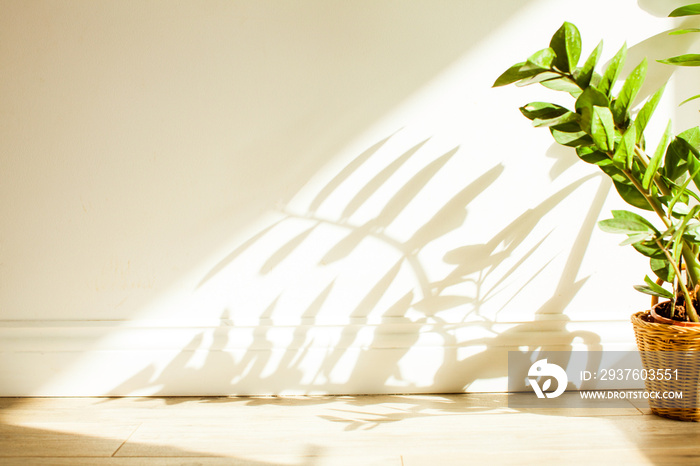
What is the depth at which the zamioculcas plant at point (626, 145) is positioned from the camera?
103 centimetres

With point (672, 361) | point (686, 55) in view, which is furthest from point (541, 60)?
point (672, 361)

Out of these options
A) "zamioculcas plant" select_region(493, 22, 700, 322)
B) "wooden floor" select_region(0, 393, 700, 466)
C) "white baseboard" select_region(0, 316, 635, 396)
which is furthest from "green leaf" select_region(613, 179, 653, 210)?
"wooden floor" select_region(0, 393, 700, 466)

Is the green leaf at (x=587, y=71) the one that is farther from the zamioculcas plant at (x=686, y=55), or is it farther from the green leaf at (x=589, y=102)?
the zamioculcas plant at (x=686, y=55)

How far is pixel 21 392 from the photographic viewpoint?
134 centimetres

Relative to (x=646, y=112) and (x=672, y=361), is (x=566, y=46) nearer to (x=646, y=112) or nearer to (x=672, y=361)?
(x=646, y=112)

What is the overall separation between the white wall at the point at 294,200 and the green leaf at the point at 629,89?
256mm

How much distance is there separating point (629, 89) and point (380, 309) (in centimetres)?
71

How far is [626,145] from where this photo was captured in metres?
1.02

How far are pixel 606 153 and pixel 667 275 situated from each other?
0.28m

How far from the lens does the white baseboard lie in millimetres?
1328

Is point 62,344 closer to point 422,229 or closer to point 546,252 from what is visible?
point 422,229

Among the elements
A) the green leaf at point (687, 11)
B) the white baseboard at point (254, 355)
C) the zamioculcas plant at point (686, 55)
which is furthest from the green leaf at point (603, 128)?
the white baseboard at point (254, 355)

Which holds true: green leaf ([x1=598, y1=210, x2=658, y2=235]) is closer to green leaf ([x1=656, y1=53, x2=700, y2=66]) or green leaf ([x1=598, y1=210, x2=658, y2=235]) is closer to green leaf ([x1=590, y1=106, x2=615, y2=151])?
green leaf ([x1=590, y1=106, x2=615, y2=151])

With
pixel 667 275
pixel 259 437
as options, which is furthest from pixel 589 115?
pixel 259 437
